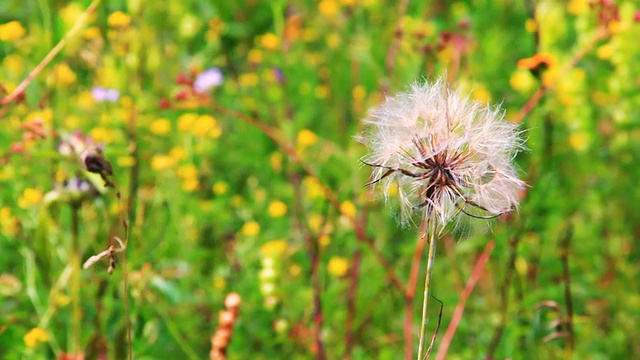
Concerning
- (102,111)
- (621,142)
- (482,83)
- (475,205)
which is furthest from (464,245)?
(102,111)

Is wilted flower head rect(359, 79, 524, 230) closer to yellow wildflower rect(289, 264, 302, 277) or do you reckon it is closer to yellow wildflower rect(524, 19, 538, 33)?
yellow wildflower rect(524, 19, 538, 33)

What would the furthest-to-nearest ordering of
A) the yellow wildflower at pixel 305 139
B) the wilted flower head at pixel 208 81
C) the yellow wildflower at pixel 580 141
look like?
the wilted flower head at pixel 208 81 → the yellow wildflower at pixel 305 139 → the yellow wildflower at pixel 580 141

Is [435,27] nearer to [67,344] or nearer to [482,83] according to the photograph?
[482,83]

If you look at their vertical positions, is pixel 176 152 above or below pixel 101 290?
above

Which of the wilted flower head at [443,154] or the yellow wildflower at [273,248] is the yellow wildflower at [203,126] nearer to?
the yellow wildflower at [273,248]

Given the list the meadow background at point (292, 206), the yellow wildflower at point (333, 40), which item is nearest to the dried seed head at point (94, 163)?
the meadow background at point (292, 206)

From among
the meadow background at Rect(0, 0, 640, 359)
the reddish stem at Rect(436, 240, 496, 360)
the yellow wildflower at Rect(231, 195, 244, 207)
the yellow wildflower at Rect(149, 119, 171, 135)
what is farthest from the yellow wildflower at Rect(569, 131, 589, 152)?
the yellow wildflower at Rect(149, 119, 171, 135)
